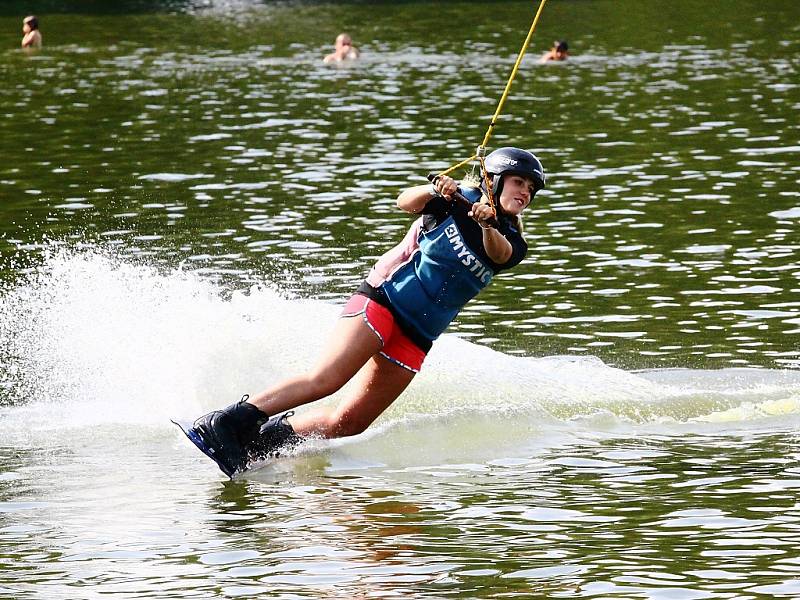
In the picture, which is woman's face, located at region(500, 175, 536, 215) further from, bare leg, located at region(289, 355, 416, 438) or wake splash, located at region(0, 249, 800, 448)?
wake splash, located at region(0, 249, 800, 448)

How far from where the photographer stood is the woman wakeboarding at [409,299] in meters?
10.1

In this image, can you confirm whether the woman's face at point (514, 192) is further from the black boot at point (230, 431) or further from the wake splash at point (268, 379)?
the black boot at point (230, 431)

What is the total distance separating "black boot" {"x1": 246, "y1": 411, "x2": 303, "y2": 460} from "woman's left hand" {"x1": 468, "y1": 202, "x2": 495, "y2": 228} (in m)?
2.06

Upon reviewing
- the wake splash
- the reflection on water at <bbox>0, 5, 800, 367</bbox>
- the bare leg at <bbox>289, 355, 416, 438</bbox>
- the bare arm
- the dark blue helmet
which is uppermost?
the dark blue helmet

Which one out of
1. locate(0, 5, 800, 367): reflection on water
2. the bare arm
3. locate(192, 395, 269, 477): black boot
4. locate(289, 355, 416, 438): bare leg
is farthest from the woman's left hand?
locate(0, 5, 800, 367): reflection on water

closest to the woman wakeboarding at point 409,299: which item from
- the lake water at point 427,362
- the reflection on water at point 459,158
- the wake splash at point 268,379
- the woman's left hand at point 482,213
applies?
the woman's left hand at point 482,213

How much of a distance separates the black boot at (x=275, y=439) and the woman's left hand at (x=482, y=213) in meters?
2.06

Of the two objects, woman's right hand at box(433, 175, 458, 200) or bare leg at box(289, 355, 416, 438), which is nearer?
woman's right hand at box(433, 175, 458, 200)

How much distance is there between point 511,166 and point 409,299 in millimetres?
1107

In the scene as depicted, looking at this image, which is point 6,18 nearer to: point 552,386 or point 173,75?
point 173,75

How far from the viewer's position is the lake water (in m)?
8.45

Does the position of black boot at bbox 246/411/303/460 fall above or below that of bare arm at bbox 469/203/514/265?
below

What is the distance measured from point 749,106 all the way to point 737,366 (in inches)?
676

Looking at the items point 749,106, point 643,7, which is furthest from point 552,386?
point 643,7
